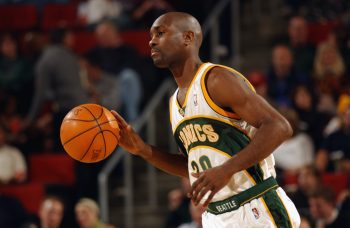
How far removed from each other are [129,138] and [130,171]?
503 centimetres

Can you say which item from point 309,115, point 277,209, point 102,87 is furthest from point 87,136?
point 102,87

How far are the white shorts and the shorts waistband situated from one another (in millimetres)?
20

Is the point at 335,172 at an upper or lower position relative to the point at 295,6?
lower

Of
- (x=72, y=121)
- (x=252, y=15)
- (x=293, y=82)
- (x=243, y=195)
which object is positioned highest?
(x=252, y=15)

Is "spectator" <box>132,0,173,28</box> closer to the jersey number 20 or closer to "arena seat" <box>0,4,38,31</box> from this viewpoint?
"arena seat" <box>0,4,38,31</box>

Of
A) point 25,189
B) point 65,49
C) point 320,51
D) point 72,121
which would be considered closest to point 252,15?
point 320,51

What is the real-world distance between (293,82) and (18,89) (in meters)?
3.81

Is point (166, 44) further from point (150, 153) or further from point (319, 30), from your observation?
point (319, 30)

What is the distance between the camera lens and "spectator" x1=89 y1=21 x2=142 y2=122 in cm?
1119

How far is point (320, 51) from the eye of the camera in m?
11.0

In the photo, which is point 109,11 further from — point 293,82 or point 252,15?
point 293,82

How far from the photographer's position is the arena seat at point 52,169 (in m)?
10.7

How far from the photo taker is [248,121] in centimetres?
479

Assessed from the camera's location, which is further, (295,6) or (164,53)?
(295,6)
